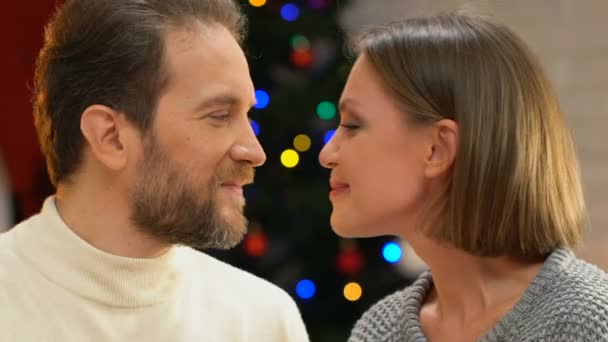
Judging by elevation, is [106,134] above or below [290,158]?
above

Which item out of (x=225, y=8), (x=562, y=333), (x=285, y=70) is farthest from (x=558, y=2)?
(x=562, y=333)

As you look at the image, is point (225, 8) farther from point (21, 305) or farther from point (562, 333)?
point (562, 333)

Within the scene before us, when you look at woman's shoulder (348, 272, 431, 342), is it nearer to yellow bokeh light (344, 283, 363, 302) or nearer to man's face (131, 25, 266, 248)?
man's face (131, 25, 266, 248)

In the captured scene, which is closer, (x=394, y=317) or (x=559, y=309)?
(x=559, y=309)

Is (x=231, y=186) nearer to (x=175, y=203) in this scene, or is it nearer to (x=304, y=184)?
(x=175, y=203)

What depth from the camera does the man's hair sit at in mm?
1975

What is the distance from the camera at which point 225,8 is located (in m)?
2.08

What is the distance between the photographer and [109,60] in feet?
6.49

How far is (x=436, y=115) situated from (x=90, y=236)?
2.29ft

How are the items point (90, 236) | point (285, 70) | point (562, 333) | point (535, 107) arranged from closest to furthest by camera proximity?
point (562, 333) → point (535, 107) → point (90, 236) → point (285, 70)

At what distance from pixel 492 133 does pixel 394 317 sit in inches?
17.5

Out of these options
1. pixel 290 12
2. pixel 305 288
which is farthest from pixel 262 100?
pixel 305 288

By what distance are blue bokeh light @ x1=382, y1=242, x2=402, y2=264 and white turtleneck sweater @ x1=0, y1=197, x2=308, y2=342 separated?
48.7 inches

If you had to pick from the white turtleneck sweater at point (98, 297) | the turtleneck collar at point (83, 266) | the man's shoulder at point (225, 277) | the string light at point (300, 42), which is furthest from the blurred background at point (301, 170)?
the turtleneck collar at point (83, 266)
